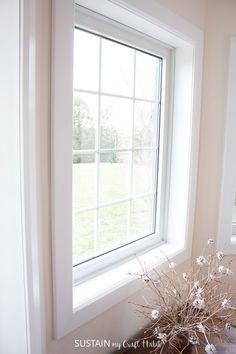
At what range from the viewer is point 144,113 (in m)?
1.59

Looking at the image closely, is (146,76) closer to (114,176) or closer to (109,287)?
(114,176)

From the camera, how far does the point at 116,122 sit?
140 cm

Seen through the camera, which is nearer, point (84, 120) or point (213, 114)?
point (84, 120)

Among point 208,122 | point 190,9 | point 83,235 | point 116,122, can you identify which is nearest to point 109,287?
point 83,235

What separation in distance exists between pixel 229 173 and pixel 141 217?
2.01 feet

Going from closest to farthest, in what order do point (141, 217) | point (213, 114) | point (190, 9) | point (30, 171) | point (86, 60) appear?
point (30, 171) → point (86, 60) → point (190, 9) → point (141, 217) → point (213, 114)

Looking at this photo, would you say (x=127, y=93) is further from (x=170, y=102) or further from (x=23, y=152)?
(x=23, y=152)

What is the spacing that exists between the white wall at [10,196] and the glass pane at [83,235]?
373 millimetres

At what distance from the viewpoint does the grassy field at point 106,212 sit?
4.06ft

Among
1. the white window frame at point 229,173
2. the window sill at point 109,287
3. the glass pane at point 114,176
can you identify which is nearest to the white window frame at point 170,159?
the window sill at point 109,287

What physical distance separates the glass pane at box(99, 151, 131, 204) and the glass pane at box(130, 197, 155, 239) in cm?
13

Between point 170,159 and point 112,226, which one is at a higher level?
point 170,159

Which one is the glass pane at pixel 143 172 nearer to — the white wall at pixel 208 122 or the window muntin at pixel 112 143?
the window muntin at pixel 112 143

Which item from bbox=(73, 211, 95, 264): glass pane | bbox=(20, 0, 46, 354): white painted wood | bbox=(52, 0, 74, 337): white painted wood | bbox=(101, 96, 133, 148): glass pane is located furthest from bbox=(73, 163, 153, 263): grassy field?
bbox=(20, 0, 46, 354): white painted wood
